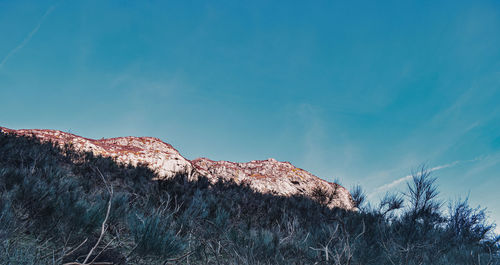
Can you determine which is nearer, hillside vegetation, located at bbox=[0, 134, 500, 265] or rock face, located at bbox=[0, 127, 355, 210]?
hillside vegetation, located at bbox=[0, 134, 500, 265]

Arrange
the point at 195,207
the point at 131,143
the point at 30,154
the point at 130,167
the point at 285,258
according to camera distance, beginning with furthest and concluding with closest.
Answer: the point at 131,143, the point at 130,167, the point at 30,154, the point at 195,207, the point at 285,258

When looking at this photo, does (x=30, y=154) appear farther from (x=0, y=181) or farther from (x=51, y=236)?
(x=51, y=236)

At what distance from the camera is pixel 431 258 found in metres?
4.46

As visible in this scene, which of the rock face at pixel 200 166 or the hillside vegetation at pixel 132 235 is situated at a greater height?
the rock face at pixel 200 166

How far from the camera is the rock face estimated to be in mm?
10539

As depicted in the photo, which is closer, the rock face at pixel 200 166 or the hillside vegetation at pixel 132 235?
the hillside vegetation at pixel 132 235

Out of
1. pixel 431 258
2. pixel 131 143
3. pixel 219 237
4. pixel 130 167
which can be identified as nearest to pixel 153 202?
pixel 219 237

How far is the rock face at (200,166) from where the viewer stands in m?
10.5

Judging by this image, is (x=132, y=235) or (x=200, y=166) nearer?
(x=132, y=235)

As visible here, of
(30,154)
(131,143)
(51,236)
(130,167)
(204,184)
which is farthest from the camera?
(131,143)

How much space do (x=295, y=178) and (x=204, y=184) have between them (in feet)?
36.6

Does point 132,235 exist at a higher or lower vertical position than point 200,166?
lower

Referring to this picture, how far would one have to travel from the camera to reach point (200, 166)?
16.9 m

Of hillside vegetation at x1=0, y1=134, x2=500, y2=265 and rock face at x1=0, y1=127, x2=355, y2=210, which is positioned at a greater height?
rock face at x1=0, y1=127, x2=355, y2=210
